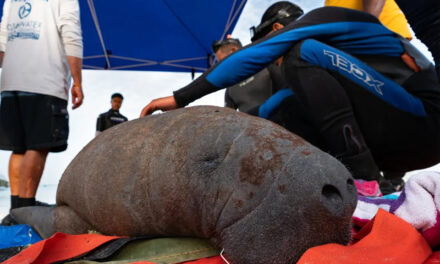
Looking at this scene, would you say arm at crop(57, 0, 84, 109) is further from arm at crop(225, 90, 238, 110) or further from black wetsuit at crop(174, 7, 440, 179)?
arm at crop(225, 90, 238, 110)

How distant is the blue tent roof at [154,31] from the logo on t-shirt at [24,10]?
482 cm

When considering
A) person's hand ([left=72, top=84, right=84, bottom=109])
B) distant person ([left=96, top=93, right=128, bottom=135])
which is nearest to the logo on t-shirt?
person's hand ([left=72, top=84, right=84, bottom=109])

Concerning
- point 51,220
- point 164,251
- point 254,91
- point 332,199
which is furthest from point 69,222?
point 254,91

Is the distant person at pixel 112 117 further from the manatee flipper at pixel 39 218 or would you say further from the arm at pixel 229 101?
the manatee flipper at pixel 39 218

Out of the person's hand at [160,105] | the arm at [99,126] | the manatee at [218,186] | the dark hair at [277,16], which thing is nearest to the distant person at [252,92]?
the dark hair at [277,16]

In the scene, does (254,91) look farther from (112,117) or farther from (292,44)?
(112,117)

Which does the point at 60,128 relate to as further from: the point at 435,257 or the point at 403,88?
the point at 435,257

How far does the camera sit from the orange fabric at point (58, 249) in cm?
107

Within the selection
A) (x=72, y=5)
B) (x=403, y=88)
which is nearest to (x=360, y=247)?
(x=403, y=88)

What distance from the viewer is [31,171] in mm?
2762

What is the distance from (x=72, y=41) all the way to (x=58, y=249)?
2.44 metres

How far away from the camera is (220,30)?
891cm

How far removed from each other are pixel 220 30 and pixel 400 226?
8.51 meters

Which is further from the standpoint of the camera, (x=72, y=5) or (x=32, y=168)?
(x=72, y=5)
